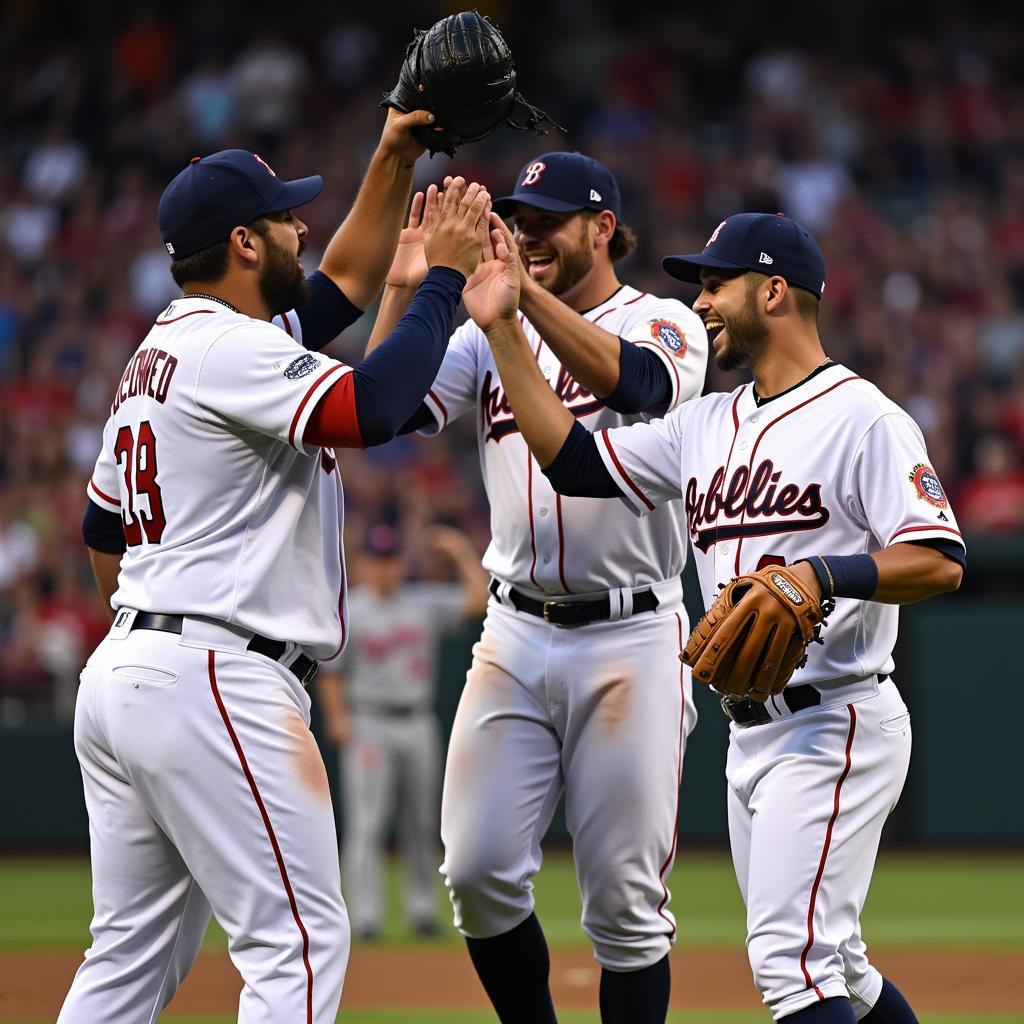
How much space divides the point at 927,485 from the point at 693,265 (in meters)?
0.81

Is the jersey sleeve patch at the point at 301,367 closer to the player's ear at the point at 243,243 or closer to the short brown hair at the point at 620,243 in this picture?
the player's ear at the point at 243,243

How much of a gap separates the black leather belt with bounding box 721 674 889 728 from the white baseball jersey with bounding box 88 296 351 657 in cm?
97

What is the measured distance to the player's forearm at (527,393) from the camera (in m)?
4.32

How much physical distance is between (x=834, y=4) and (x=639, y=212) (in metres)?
4.10

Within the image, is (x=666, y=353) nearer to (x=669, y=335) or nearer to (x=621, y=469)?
(x=669, y=335)

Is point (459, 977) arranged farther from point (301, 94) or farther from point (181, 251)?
point (301, 94)

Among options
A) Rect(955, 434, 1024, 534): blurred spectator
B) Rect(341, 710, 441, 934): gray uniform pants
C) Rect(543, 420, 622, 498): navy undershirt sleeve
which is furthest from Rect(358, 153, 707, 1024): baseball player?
Rect(955, 434, 1024, 534): blurred spectator

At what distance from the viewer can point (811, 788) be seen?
3.93 metres

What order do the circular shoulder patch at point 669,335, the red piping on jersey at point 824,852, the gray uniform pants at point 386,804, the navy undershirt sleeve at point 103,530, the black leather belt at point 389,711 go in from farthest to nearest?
the black leather belt at point 389,711
the gray uniform pants at point 386,804
the circular shoulder patch at point 669,335
the navy undershirt sleeve at point 103,530
the red piping on jersey at point 824,852

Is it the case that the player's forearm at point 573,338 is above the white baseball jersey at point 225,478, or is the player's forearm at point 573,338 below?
above

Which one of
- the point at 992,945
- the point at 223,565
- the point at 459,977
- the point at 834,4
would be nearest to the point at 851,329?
the point at 834,4

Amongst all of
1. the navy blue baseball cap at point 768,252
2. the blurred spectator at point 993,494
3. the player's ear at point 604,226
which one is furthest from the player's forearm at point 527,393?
the blurred spectator at point 993,494

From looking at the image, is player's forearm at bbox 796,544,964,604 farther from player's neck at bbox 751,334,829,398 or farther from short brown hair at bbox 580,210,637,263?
short brown hair at bbox 580,210,637,263

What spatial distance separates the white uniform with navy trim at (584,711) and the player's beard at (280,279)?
87 cm
